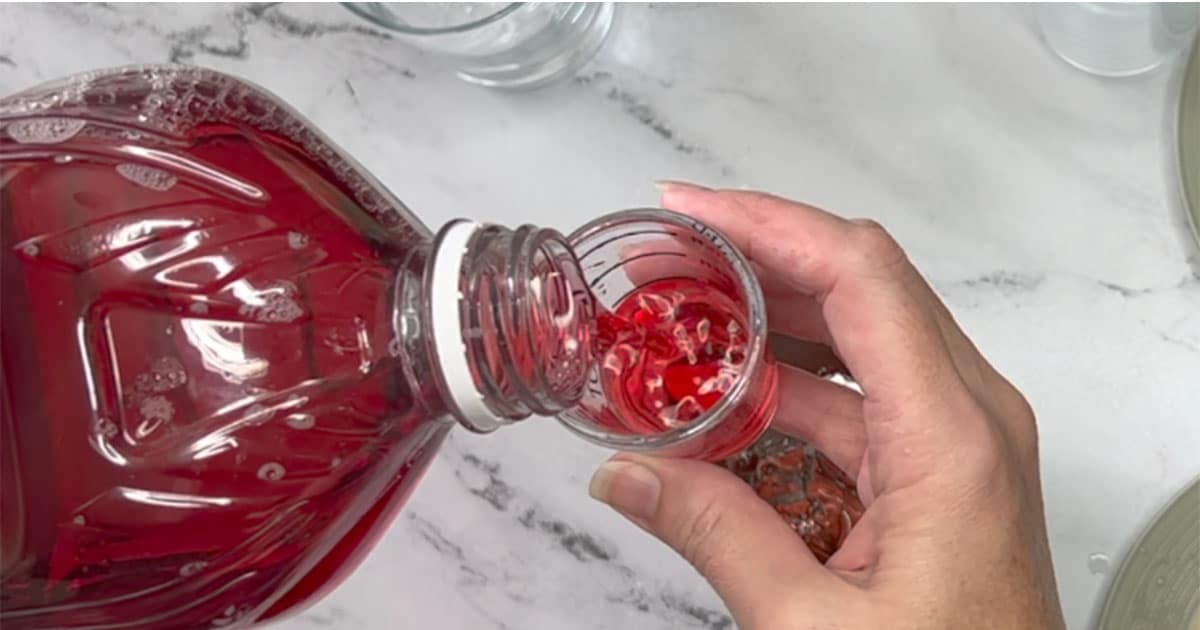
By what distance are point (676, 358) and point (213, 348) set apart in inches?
8.1

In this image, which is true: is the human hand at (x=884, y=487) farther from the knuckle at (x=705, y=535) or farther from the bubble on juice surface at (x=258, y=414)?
the bubble on juice surface at (x=258, y=414)

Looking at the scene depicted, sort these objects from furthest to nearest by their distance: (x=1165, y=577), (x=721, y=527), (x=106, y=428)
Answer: (x=1165, y=577)
(x=721, y=527)
(x=106, y=428)

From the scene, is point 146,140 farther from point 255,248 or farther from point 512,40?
Answer: point 512,40

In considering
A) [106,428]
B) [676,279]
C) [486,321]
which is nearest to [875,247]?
[676,279]

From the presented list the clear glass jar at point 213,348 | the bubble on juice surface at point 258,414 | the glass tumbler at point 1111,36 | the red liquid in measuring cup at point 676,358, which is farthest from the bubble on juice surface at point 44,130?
the glass tumbler at point 1111,36

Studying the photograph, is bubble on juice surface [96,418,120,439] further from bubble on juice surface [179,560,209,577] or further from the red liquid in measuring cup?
the red liquid in measuring cup

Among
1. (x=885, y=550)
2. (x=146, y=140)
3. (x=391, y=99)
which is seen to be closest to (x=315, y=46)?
(x=391, y=99)

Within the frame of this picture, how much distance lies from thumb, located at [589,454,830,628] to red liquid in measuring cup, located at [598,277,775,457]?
2 centimetres

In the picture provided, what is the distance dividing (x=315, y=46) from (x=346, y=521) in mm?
330

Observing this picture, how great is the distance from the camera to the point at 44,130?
417mm

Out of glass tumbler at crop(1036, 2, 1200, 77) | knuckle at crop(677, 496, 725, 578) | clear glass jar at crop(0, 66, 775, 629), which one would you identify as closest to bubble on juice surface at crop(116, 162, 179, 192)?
clear glass jar at crop(0, 66, 775, 629)

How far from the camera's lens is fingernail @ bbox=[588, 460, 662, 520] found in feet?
Result: 1.69

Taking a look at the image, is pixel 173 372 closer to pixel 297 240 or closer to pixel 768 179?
pixel 297 240

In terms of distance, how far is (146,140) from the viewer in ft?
1.36
